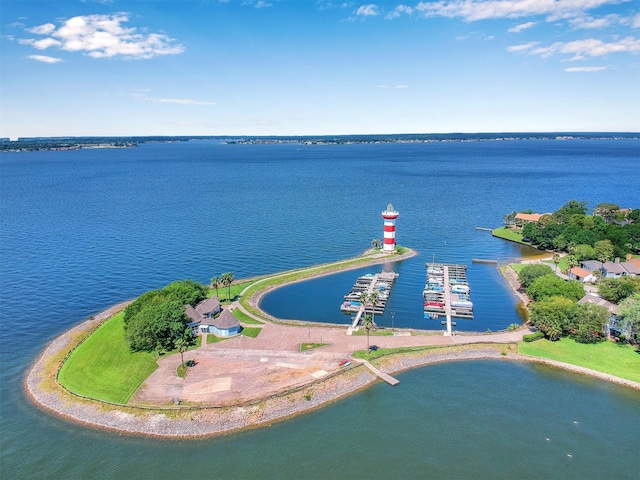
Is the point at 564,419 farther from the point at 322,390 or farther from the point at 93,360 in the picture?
the point at 93,360

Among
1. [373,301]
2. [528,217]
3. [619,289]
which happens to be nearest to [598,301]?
[619,289]

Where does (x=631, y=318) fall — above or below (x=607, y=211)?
below

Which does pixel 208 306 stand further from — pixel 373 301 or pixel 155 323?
pixel 373 301

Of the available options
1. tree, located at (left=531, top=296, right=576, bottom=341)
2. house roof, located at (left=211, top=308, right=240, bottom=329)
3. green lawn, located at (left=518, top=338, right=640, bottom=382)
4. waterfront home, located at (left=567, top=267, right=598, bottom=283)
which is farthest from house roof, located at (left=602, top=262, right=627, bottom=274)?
house roof, located at (left=211, top=308, right=240, bottom=329)

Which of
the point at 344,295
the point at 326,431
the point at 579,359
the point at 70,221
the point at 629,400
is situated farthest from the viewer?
the point at 70,221

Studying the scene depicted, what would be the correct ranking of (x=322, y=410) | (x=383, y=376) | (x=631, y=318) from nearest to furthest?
(x=322, y=410)
(x=383, y=376)
(x=631, y=318)

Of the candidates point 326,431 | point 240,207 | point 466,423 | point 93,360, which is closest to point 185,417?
point 326,431
